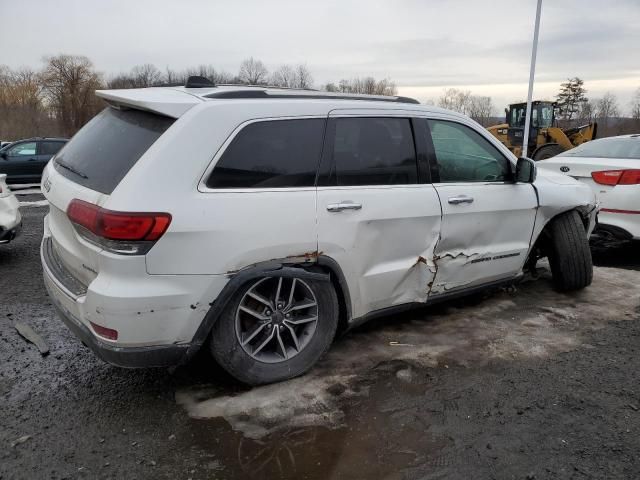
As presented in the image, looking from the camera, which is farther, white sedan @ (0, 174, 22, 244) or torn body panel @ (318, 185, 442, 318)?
white sedan @ (0, 174, 22, 244)

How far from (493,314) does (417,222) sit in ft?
4.49

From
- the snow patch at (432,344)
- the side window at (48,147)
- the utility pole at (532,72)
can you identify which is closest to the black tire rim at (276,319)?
the snow patch at (432,344)

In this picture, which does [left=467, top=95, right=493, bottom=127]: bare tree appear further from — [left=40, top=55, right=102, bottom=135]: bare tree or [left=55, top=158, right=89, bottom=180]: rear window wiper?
[left=55, top=158, right=89, bottom=180]: rear window wiper

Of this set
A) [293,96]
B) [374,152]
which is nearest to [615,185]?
[374,152]

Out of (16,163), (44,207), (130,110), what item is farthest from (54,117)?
(130,110)

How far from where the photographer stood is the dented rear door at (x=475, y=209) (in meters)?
3.87

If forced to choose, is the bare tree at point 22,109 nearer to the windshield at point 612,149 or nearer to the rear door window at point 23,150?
the rear door window at point 23,150

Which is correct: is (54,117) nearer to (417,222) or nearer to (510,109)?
(510,109)

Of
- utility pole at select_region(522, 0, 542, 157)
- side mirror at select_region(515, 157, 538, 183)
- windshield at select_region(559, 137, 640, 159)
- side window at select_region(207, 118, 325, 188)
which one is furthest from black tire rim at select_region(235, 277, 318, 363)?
utility pole at select_region(522, 0, 542, 157)

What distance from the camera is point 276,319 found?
3209 mm

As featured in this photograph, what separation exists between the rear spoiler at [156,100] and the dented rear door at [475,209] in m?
1.75

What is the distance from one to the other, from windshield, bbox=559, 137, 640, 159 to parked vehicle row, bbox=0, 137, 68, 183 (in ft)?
42.1

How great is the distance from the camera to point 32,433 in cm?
281

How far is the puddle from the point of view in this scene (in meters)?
2.63
